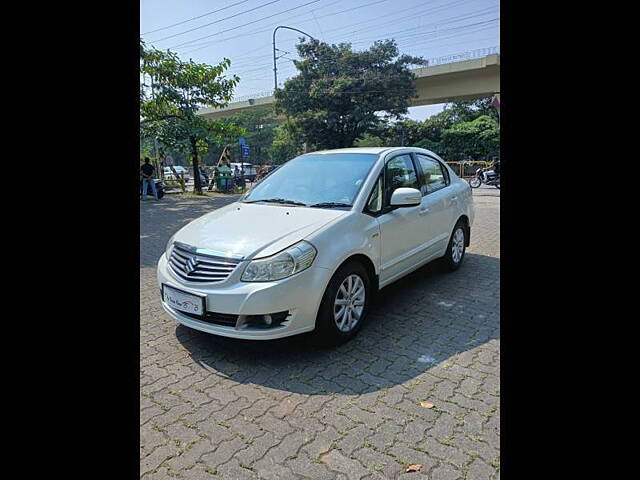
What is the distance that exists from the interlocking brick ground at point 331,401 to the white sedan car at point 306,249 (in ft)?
1.00

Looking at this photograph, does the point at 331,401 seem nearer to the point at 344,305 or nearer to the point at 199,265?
the point at 344,305

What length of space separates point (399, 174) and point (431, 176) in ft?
2.67

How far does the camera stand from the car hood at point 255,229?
3.34 meters

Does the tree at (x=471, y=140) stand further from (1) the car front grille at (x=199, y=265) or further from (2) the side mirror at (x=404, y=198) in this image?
(1) the car front grille at (x=199, y=265)

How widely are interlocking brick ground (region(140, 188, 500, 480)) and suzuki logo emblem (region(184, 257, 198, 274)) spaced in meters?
0.67

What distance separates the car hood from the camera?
3.34 m

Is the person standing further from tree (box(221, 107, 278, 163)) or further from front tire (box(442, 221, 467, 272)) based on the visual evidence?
tree (box(221, 107, 278, 163))

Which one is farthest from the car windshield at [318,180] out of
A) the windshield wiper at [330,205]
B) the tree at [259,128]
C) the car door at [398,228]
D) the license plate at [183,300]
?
the tree at [259,128]

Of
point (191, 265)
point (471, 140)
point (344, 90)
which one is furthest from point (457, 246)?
point (471, 140)

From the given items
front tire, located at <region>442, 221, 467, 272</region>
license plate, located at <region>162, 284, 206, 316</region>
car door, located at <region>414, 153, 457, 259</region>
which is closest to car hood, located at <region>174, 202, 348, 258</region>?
license plate, located at <region>162, 284, 206, 316</region>
